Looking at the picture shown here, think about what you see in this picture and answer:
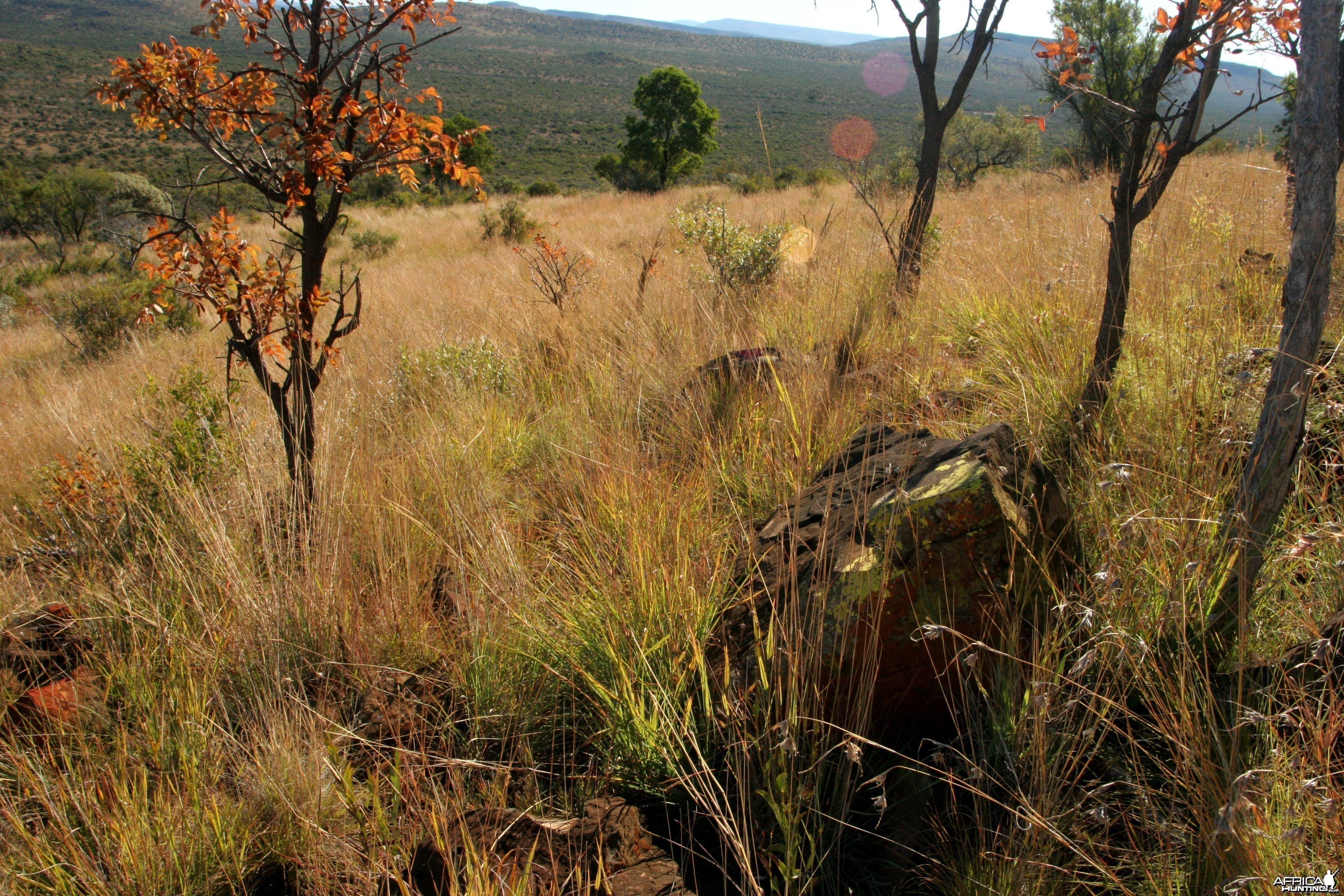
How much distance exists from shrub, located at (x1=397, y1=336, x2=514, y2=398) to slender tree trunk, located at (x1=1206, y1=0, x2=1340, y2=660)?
376 cm

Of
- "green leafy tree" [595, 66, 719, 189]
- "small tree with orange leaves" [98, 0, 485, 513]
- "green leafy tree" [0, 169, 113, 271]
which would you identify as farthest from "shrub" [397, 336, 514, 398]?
"green leafy tree" [595, 66, 719, 189]

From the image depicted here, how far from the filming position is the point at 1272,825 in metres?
1.26

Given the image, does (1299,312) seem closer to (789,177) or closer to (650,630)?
(650,630)

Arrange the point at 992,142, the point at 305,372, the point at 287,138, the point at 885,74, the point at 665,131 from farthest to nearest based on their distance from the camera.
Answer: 1. the point at 885,74
2. the point at 665,131
3. the point at 992,142
4. the point at 305,372
5. the point at 287,138

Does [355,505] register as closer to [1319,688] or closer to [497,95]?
[1319,688]

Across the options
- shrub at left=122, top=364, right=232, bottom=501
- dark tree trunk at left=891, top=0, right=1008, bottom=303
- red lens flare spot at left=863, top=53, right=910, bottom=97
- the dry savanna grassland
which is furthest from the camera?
red lens flare spot at left=863, top=53, right=910, bottom=97

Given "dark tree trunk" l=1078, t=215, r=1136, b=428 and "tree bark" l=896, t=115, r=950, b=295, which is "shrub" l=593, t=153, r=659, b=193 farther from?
"dark tree trunk" l=1078, t=215, r=1136, b=428

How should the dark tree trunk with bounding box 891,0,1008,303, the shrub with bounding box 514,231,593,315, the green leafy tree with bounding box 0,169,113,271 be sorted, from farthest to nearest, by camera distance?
the green leafy tree with bounding box 0,169,113,271, the shrub with bounding box 514,231,593,315, the dark tree trunk with bounding box 891,0,1008,303

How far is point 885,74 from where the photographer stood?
237ft

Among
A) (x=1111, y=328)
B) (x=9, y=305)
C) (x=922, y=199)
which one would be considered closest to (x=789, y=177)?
(x=922, y=199)

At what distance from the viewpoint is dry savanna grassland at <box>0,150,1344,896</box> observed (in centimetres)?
145

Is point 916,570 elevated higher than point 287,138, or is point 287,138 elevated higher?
point 287,138

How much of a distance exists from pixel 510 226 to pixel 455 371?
12.4 metres

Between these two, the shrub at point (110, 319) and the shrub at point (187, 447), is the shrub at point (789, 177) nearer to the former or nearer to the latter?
the shrub at point (110, 319)
